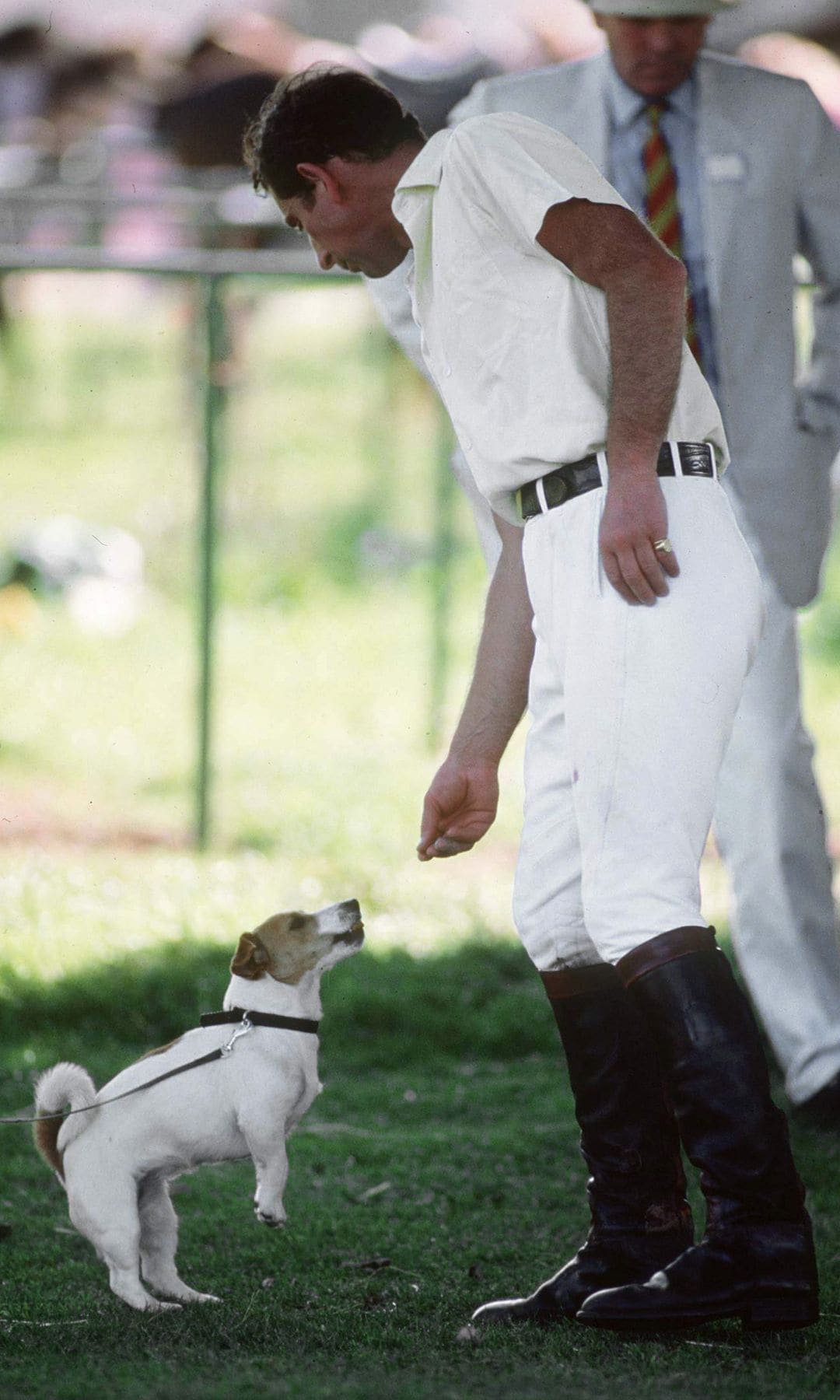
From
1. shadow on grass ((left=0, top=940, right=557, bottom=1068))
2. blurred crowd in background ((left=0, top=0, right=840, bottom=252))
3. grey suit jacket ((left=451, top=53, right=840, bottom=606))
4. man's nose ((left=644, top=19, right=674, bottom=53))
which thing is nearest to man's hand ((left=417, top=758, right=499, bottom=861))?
grey suit jacket ((left=451, top=53, right=840, bottom=606))

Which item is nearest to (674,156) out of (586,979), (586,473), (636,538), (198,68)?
(586,473)

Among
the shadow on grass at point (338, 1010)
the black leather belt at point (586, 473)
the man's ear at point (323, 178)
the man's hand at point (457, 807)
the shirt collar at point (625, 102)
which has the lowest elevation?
the shadow on grass at point (338, 1010)

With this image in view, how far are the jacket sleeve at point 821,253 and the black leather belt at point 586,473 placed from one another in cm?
163

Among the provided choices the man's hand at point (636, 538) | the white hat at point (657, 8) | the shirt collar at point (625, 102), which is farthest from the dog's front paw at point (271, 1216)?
the white hat at point (657, 8)

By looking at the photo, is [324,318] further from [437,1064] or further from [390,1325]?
[390,1325]

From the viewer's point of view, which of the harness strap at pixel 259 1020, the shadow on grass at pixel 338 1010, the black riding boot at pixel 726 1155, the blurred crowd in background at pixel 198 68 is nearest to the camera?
the black riding boot at pixel 726 1155

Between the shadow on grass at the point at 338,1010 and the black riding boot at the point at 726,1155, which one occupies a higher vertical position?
the black riding boot at the point at 726,1155

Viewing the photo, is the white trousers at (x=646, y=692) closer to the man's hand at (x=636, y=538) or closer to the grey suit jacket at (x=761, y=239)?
the man's hand at (x=636, y=538)

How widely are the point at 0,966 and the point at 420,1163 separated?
1515 mm

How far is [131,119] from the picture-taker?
13336 millimetres

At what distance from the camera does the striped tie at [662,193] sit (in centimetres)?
417

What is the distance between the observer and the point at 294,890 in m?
5.74

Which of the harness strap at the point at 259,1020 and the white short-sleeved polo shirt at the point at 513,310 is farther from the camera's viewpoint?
the harness strap at the point at 259,1020

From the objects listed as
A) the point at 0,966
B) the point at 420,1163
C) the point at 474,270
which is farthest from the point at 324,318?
the point at 474,270
